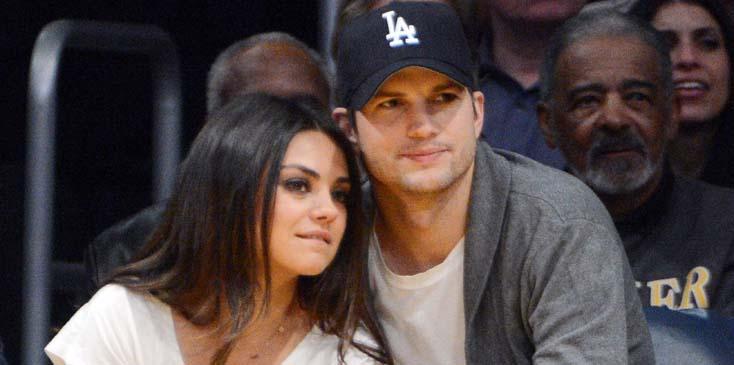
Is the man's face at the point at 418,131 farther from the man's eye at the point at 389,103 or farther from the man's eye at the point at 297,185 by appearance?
the man's eye at the point at 297,185

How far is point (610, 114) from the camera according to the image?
3.21 meters

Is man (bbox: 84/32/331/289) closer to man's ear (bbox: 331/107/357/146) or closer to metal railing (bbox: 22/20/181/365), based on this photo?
metal railing (bbox: 22/20/181/365)

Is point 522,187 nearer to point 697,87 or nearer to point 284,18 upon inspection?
point 697,87

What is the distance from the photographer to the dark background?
4203 mm

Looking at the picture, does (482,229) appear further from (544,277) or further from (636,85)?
(636,85)

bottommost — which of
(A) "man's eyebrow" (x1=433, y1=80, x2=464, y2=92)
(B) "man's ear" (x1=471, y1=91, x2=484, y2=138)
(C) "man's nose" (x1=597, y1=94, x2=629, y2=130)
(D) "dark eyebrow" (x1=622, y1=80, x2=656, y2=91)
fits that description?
(C) "man's nose" (x1=597, y1=94, x2=629, y2=130)

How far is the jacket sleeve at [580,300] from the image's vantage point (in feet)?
7.56

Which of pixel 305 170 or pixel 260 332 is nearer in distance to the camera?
pixel 305 170

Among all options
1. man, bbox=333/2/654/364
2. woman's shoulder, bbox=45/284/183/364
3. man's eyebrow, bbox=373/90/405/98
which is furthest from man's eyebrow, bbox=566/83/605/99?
woman's shoulder, bbox=45/284/183/364

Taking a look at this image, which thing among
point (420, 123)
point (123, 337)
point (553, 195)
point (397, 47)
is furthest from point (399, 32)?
point (123, 337)

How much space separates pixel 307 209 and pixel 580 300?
537 mm

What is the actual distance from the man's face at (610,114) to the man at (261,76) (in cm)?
57

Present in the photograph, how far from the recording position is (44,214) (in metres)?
3.36

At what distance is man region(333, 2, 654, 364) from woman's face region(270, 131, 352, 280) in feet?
0.27
